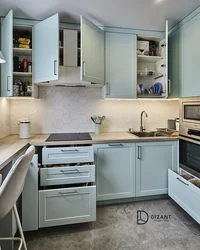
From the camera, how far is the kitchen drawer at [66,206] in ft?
5.60

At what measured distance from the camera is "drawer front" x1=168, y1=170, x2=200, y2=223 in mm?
1729

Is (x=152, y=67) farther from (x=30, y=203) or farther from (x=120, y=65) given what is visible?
(x=30, y=203)

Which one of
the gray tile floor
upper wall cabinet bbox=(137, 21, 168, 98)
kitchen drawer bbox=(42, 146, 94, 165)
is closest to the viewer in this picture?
the gray tile floor

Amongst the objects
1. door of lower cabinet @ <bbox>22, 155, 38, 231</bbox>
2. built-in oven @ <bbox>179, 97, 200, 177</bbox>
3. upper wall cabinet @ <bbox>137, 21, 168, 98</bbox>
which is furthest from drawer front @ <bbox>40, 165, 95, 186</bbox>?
upper wall cabinet @ <bbox>137, 21, 168, 98</bbox>

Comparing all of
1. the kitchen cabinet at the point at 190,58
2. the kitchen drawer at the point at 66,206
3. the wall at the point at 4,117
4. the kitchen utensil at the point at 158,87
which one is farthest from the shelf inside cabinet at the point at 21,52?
the kitchen cabinet at the point at 190,58

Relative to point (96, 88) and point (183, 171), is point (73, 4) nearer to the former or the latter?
point (96, 88)

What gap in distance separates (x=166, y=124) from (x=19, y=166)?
240 cm

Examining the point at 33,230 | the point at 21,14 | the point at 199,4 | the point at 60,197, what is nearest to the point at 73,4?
the point at 21,14

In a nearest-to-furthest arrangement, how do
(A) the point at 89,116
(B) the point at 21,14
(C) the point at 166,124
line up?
(B) the point at 21,14, (A) the point at 89,116, (C) the point at 166,124

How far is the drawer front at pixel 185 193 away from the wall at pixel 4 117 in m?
2.05

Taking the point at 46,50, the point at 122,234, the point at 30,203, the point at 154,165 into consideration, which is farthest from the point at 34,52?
the point at 122,234

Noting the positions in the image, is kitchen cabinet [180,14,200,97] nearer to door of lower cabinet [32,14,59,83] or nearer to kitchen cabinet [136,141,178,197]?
kitchen cabinet [136,141,178,197]

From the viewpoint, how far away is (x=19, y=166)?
0.94 meters

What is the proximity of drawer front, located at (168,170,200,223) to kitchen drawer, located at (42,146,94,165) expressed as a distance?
0.98 meters
